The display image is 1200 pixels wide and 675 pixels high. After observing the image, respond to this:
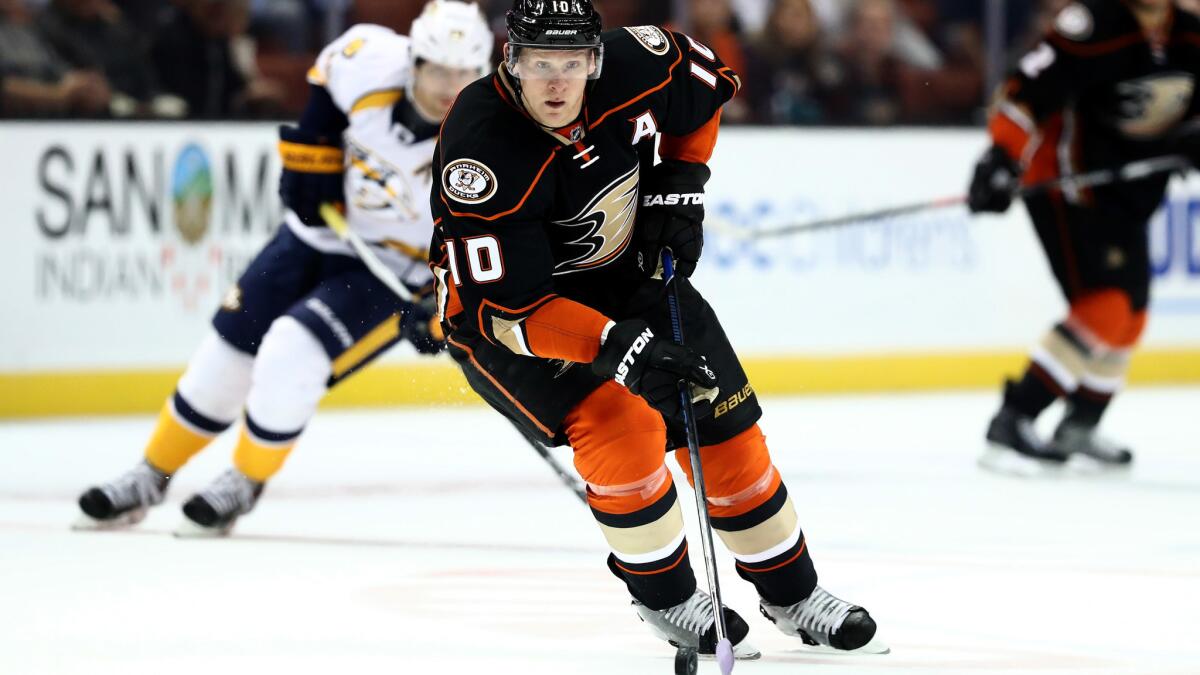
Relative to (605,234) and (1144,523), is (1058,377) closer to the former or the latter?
(1144,523)

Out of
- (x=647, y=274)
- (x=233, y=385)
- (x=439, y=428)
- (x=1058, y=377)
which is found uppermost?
(x=647, y=274)

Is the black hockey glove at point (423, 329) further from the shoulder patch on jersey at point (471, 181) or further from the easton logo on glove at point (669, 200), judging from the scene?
the shoulder patch on jersey at point (471, 181)

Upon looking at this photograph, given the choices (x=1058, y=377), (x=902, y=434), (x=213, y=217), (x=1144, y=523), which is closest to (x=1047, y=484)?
(x=1058, y=377)

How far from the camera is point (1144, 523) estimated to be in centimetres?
422

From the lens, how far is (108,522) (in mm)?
4180

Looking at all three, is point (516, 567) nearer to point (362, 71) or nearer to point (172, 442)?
point (172, 442)

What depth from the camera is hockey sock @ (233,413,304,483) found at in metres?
4.04

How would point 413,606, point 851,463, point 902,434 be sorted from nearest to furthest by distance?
1. point 413,606
2. point 851,463
3. point 902,434

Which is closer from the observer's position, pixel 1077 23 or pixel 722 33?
pixel 1077 23

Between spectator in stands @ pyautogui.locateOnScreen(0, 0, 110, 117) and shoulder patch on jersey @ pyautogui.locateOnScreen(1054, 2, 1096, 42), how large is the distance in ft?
11.1

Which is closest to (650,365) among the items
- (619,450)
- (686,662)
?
(619,450)

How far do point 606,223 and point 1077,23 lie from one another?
2749 millimetres

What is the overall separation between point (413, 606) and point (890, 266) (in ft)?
14.5

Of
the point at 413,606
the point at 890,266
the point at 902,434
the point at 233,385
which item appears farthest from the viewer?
the point at 890,266
